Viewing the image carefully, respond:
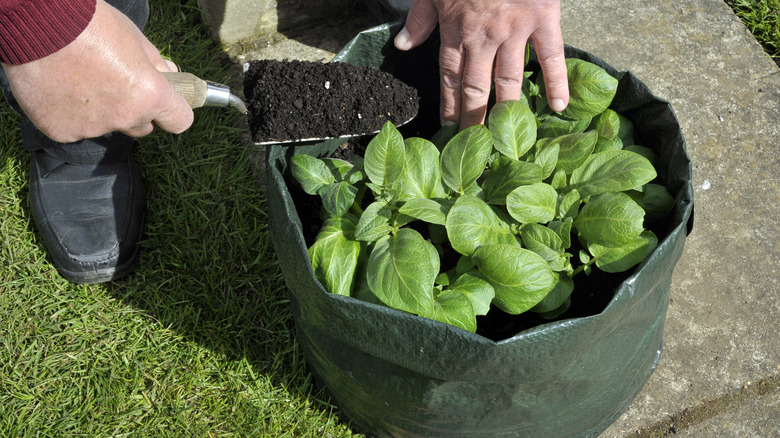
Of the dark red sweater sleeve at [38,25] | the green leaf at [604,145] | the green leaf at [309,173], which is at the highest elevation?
the dark red sweater sleeve at [38,25]

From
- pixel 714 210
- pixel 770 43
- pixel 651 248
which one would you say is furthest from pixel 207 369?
pixel 770 43

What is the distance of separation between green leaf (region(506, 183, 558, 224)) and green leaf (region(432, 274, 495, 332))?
131mm

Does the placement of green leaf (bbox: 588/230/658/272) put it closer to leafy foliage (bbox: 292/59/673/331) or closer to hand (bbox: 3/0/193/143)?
leafy foliage (bbox: 292/59/673/331)

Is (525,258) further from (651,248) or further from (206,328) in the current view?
(206,328)

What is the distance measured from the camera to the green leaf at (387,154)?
1.17m

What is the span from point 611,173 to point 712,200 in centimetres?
79

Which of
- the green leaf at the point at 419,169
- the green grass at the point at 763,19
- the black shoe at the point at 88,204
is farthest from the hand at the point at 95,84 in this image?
the green grass at the point at 763,19

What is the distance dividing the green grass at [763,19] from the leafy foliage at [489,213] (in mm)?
1110

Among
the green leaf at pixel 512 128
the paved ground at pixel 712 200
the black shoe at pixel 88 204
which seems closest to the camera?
the green leaf at pixel 512 128

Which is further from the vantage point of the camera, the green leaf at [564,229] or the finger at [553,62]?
the finger at [553,62]

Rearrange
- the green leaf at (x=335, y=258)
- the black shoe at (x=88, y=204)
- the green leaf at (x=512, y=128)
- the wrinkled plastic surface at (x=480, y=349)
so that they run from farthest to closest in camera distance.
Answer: the black shoe at (x=88, y=204)
the green leaf at (x=512, y=128)
the green leaf at (x=335, y=258)
the wrinkled plastic surface at (x=480, y=349)

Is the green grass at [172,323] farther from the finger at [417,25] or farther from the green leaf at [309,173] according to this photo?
the finger at [417,25]

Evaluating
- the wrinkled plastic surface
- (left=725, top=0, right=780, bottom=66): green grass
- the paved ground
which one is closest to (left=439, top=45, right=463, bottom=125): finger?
the wrinkled plastic surface

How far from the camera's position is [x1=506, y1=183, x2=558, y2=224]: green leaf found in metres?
1.13
